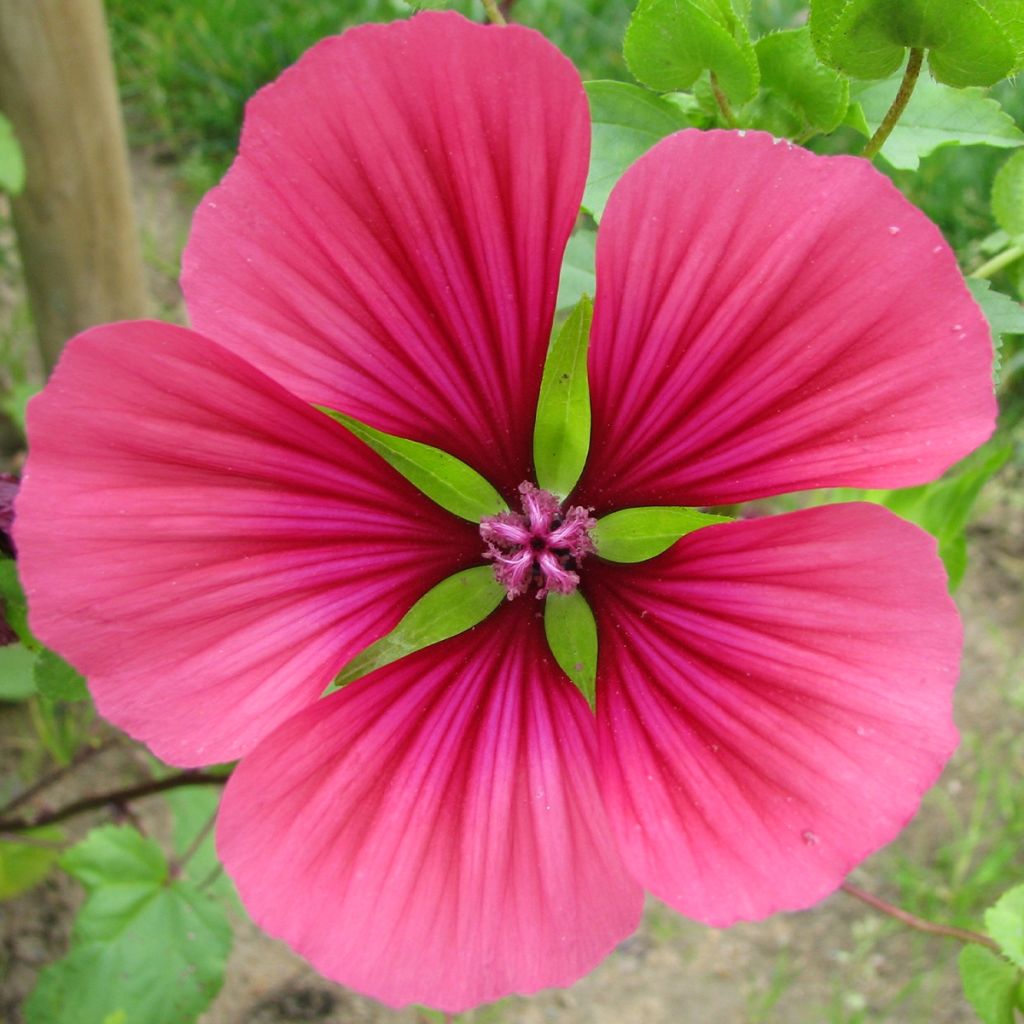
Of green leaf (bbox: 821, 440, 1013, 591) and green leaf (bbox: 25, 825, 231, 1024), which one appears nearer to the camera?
green leaf (bbox: 821, 440, 1013, 591)

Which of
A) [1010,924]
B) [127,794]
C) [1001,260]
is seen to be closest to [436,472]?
[1001,260]

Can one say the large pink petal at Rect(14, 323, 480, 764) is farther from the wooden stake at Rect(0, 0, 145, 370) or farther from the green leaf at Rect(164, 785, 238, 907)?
the wooden stake at Rect(0, 0, 145, 370)

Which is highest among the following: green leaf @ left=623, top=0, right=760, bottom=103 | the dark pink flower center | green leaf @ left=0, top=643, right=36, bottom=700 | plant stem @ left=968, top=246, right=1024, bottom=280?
green leaf @ left=623, top=0, right=760, bottom=103

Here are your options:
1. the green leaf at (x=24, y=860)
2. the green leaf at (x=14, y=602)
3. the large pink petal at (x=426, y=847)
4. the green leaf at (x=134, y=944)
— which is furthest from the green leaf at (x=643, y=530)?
the green leaf at (x=24, y=860)

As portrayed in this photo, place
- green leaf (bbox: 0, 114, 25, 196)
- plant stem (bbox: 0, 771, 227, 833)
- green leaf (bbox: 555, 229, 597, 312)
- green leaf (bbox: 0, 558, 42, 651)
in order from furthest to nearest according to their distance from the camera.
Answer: green leaf (bbox: 0, 114, 25, 196) < plant stem (bbox: 0, 771, 227, 833) < green leaf (bbox: 555, 229, 597, 312) < green leaf (bbox: 0, 558, 42, 651)

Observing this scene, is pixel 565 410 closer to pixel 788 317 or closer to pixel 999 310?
pixel 788 317

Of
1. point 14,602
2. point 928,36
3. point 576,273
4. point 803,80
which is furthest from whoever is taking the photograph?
point 576,273

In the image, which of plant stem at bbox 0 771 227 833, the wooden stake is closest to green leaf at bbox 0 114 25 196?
the wooden stake

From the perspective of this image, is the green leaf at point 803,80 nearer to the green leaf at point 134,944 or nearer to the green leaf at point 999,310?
the green leaf at point 999,310
